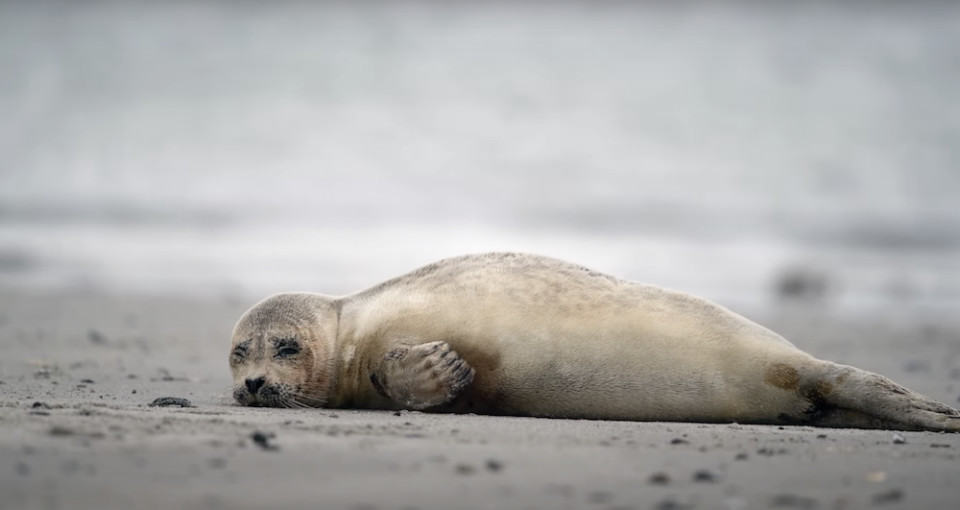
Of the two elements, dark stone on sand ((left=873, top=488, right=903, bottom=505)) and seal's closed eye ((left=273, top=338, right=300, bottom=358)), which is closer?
dark stone on sand ((left=873, top=488, right=903, bottom=505))

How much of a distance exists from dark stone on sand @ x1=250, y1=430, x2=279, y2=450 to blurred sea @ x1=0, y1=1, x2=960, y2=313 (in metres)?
9.38

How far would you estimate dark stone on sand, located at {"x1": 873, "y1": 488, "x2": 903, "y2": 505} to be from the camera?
3.41m

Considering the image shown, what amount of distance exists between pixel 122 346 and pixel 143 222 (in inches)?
529

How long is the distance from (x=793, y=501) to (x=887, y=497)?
11.4 inches

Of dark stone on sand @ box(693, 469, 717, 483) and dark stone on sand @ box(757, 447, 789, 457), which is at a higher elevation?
dark stone on sand @ box(757, 447, 789, 457)

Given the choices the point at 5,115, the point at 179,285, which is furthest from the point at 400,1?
the point at 179,285

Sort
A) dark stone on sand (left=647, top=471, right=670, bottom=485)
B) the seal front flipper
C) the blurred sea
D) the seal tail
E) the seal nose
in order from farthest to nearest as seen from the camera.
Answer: the blurred sea, the seal nose, the seal front flipper, the seal tail, dark stone on sand (left=647, top=471, right=670, bottom=485)

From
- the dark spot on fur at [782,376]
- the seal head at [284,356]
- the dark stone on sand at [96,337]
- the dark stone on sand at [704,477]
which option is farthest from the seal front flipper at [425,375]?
the dark stone on sand at [96,337]

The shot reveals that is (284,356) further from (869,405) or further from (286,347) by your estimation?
(869,405)

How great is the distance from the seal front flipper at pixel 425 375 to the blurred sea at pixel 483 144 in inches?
326

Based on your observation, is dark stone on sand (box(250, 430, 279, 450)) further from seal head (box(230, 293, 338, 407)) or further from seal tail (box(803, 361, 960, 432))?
seal tail (box(803, 361, 960, 432))

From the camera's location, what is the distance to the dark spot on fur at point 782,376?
5.32 metres

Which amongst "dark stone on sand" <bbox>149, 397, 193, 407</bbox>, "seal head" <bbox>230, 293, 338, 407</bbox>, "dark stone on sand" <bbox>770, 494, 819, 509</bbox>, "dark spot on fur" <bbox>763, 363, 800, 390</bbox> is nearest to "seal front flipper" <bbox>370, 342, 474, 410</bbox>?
"seal head" <bbox>230, 293, 338, 407</bbox>

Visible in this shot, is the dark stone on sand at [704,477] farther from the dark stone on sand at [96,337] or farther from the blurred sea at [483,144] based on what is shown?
the blurred sea at [483,144]
